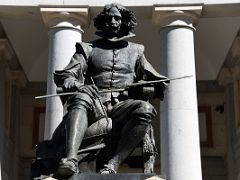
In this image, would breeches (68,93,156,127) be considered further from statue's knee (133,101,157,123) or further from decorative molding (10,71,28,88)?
decorative molding (10,71,28,88)

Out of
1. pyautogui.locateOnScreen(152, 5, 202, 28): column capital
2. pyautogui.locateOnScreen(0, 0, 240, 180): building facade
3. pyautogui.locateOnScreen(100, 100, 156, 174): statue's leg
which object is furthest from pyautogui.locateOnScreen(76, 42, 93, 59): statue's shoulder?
pyautogui.locateOnScreen(152, 5, 202, 28): column capital

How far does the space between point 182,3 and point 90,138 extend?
15825 mm

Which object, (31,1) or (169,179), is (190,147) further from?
(31,1)

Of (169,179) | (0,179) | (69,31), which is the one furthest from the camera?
(0,179)

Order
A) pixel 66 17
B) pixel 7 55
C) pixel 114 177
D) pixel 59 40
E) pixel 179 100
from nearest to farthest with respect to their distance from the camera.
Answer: pixel 114 177, pixel 179 100, pixel 59 40, pixel 66 17, pixel 7 55

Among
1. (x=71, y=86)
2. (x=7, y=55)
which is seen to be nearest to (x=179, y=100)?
(x=7, y=55)

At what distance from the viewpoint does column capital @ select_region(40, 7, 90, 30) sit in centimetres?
2342

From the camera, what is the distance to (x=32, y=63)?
32.3m

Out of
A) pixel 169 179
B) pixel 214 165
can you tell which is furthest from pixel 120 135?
pixel 214 165

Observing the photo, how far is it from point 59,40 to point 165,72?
3486mm

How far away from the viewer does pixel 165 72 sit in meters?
22.7

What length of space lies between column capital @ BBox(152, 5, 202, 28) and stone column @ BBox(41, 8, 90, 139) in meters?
2.32

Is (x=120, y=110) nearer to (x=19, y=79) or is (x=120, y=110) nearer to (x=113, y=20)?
(x=113, y=20)

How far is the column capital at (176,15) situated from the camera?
23.5 metres
